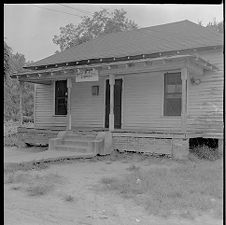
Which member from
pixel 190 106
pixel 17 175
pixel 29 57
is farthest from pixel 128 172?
pixel 190 106

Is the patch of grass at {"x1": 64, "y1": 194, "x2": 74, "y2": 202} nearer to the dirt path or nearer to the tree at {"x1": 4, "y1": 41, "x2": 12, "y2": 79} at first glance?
the dirt path

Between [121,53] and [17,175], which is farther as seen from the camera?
[121,53]

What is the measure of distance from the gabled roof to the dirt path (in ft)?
3.32

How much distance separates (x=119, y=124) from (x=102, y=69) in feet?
6.52

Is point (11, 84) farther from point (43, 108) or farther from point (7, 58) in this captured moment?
point (43, 108)

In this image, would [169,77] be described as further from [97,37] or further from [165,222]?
[165,222]

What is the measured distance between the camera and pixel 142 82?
828cm

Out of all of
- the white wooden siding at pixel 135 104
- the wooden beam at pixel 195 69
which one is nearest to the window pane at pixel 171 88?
the white wooden siding at pixel 135 104

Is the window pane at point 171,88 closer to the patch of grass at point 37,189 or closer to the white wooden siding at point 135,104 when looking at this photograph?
the white wooden siding at point 135,104

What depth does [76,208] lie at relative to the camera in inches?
100

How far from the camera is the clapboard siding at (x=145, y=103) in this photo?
25.7 feet

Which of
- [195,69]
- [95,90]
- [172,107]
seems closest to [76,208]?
[195,69]

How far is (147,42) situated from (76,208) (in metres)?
A: 2.71

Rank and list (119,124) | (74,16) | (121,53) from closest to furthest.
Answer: (74,16), (121,53), (119,124)
